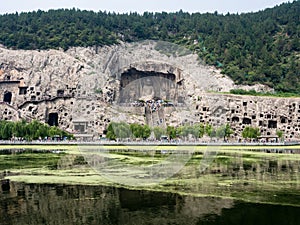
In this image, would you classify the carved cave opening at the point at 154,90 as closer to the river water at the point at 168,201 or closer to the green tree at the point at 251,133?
the river water at the point at 168,201

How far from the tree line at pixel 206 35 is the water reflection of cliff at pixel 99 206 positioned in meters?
40.9

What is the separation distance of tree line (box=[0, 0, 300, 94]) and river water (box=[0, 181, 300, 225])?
41.2 meters

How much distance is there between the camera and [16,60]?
55812 mm

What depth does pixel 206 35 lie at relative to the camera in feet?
205

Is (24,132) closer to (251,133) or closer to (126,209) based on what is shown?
(251,133)

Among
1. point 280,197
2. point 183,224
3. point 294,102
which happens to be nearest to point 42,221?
point 183,224

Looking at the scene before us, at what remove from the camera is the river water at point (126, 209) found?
34.0 ft

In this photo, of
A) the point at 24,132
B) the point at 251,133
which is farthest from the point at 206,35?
the point at 24,132

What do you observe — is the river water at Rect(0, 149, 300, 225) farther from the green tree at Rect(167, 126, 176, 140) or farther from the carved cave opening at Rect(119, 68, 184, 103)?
the green tree at Rect(167, 126, 176, 140)

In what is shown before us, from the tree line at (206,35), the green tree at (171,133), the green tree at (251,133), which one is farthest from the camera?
the tree line at (206,35)

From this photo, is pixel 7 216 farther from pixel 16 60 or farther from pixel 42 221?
pixel 16 60

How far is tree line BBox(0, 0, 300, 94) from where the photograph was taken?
5432cm

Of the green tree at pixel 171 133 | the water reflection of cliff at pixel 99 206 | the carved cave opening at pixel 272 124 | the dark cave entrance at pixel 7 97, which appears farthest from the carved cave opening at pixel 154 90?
the dark cave entrance at pixel 7 97

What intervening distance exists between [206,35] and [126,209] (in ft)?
176
